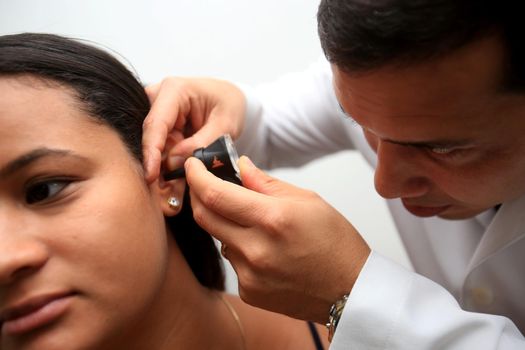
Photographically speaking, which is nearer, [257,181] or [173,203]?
[257,181]

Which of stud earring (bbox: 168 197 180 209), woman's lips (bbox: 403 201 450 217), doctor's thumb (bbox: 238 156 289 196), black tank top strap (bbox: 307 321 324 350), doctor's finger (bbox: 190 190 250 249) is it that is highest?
doctor's thumb (bbox: 238 156 289 196)

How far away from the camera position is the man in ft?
1.89

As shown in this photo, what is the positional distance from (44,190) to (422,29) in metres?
0.58

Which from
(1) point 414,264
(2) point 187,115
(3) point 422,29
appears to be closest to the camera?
(3) point 422,29

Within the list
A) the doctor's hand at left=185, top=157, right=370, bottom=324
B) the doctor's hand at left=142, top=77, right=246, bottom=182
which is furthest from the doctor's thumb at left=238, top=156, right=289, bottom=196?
the doctor's hand at left=142, top=77, right=246, bottom=182

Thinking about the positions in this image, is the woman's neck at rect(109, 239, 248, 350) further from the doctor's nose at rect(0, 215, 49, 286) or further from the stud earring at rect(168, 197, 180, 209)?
the doctor's nose at rect(0, 215, 49, 286)

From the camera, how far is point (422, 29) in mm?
558

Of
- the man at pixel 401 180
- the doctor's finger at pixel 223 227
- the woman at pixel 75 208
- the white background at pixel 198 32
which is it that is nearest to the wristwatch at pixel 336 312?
the man at pixel 401 180

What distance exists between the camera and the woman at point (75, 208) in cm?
69

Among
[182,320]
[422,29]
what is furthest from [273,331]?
[422,29]

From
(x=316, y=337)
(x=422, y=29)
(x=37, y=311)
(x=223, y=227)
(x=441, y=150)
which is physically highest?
(x=422, y=29)

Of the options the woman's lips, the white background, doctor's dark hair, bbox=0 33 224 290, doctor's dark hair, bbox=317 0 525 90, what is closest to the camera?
doctor's dark hair, bbox=317 0 525 90

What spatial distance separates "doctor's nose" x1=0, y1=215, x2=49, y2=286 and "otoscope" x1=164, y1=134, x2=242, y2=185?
27 centimetres

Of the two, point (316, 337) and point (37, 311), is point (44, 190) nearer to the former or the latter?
point (37, 311)
